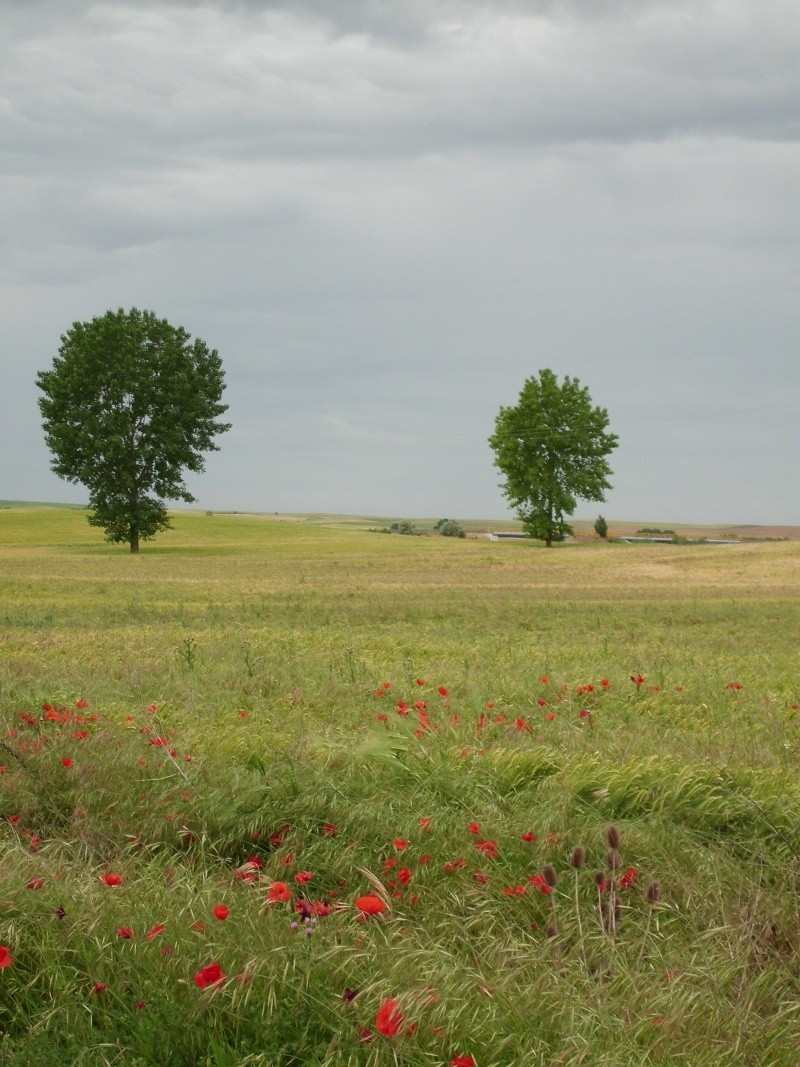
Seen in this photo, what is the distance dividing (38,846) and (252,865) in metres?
1.24

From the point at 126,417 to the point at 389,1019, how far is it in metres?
53.6

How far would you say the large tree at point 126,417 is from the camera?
53438mm

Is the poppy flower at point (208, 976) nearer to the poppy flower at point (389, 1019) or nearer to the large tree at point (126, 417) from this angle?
the poppy flower at point (389, 1019)

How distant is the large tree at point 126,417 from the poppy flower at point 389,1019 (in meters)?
51.9

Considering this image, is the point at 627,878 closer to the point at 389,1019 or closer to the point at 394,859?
the point at 394,859

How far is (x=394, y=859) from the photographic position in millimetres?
5031

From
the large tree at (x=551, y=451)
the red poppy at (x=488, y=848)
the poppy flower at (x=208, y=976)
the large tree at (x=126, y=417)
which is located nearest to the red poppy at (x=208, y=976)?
the poppy flower at (x=208, y=976)

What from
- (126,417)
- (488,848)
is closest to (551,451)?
(126,417)

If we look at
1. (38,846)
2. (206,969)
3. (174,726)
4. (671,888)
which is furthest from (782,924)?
(174,726)

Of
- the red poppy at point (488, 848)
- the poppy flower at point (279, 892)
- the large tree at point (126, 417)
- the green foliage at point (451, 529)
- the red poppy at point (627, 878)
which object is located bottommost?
the red poppy at point (627, 878)

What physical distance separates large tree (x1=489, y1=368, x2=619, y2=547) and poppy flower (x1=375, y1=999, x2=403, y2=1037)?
65.4 meters

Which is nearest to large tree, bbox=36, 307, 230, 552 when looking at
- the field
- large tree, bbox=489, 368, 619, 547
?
large tree, bbox=489, 368, 619, 547

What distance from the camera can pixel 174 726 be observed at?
26.2 ft

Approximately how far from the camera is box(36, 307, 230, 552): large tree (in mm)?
53438
